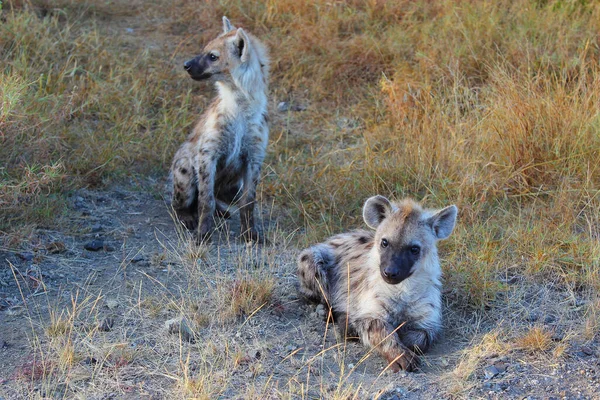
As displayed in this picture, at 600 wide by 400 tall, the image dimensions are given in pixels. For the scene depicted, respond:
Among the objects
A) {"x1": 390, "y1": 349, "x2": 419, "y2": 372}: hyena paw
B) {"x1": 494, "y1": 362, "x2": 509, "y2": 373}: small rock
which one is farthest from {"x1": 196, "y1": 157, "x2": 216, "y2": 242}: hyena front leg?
{"x1": 494, "y1": 362, "x2": 509, "y2": 373}: small rock

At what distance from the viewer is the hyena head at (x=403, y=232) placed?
4.16m

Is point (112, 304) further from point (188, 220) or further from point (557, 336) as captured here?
point (557, 336)

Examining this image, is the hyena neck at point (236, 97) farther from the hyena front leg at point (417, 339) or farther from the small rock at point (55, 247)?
the hyena front leg at point (417, 339)

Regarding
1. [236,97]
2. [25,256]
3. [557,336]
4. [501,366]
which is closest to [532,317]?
[557,336]

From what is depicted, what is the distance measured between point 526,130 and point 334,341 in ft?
7.71

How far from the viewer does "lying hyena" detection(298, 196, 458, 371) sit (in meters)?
4.16

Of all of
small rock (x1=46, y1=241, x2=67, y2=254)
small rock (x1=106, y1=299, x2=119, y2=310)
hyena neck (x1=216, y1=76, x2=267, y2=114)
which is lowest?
small rock (x1=106, y1=299, x2=119, y2=310)

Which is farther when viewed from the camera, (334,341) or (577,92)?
(577,92)

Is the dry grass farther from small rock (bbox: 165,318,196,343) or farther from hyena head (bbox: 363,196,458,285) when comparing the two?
hyena head (bbox: 363,196,458,285)

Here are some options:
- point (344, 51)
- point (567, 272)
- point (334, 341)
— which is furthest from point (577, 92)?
point (334, 341)

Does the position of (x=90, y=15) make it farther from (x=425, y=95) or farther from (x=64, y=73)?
(x=425, y=95)

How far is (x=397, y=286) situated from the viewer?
4.36m

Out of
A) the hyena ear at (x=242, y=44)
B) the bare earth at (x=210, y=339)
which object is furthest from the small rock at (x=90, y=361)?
the hyena ear at (x=242, y=44)

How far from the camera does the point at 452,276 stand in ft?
15.8
